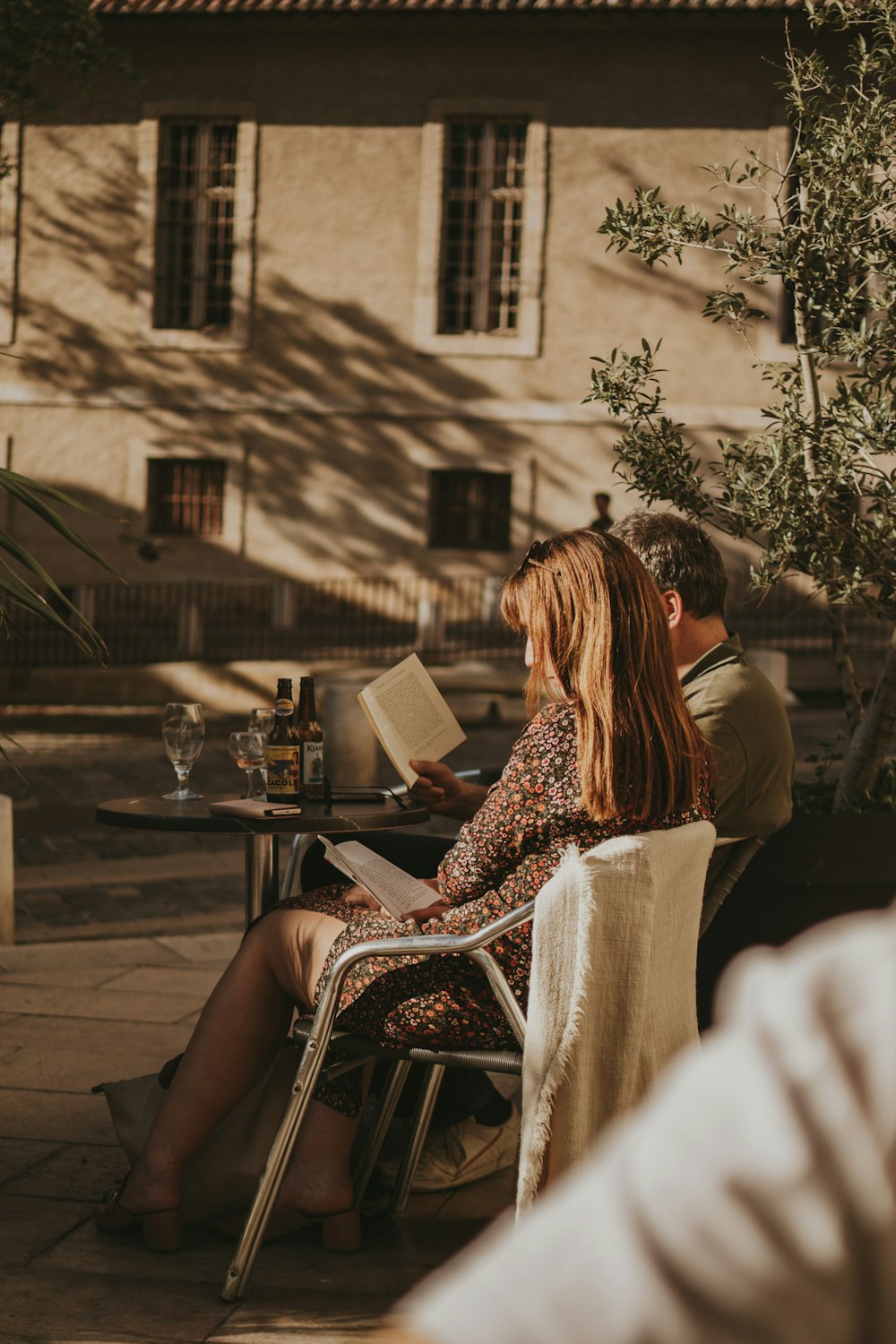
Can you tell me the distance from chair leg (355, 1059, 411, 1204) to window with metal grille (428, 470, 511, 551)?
18.7 m

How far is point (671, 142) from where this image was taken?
70.6ft

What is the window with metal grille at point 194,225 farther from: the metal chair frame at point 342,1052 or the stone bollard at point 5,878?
the metal chair frame at point 342,1052

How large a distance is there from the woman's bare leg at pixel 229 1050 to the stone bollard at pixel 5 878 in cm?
287

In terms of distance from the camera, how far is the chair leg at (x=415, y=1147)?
12.3 ft

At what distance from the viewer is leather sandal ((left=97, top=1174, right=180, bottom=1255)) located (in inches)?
132

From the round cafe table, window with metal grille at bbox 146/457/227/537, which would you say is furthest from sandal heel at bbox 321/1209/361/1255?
→ window with metal grille at bbox 146/457/227/537

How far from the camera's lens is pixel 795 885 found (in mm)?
3520

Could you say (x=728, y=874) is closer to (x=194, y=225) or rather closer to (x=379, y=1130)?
(x=379, y=1130)

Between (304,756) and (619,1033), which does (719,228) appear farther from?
(619,1033)

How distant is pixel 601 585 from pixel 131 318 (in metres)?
21.2

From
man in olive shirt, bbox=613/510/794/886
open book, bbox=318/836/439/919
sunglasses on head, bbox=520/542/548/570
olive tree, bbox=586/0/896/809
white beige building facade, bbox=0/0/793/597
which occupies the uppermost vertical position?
white beige building facade, bbox=0/0/793/597

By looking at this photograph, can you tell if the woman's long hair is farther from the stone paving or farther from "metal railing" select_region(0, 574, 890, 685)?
"metal railing" select_region(0, 574, 890, 685)

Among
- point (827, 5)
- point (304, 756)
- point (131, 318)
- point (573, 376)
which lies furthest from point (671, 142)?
point (304, 756)

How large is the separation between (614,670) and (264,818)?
Result: 3.16ft
